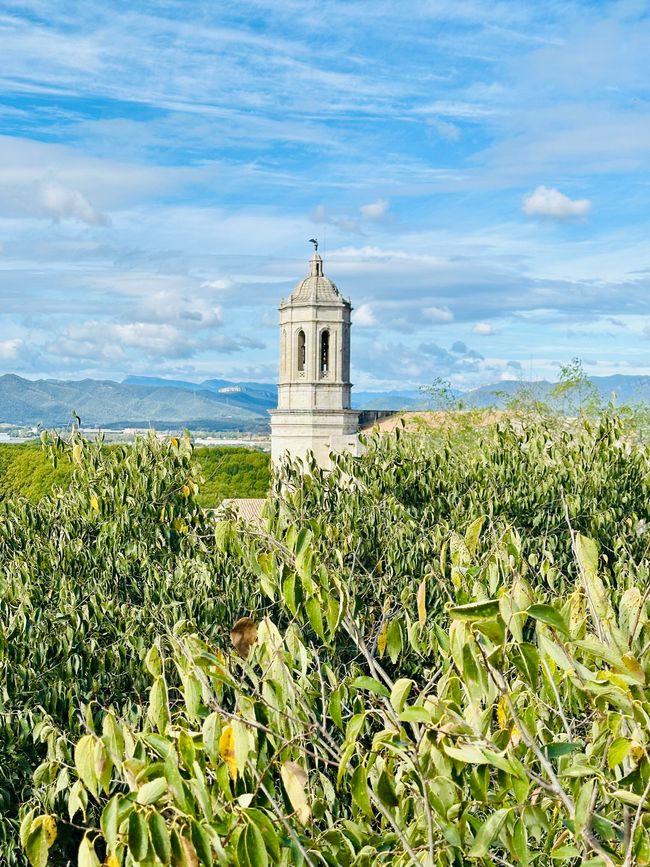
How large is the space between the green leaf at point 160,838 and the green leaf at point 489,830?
107 centimetres

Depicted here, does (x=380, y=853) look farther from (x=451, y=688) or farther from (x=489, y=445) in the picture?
(x=489, y=445)

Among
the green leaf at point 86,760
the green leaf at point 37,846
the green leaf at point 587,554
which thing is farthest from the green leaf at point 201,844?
the green leaf at point 587,554

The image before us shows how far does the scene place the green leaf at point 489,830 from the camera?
3.28 meters

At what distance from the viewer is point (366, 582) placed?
11445 mm

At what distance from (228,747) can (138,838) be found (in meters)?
0.56

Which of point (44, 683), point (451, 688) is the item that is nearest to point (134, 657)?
point (44, 683)

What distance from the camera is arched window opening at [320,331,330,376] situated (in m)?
50.8

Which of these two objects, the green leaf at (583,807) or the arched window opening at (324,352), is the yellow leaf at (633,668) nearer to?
the green leaf at (583,807)

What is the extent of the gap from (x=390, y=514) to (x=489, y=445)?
340 centimetres

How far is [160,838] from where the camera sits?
3.03 meters

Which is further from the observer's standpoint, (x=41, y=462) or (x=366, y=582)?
(x=41, y=462)

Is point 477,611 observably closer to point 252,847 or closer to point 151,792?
point 252,847

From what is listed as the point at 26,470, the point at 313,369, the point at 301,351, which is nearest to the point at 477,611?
the point at 26,470

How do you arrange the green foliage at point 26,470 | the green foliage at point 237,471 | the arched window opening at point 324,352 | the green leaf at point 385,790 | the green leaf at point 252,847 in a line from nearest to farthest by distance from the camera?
the green leaf at point 252,847
the green leaf at point 385,790
the green foliage at point 26,470
the green foliage at point 237,471
the arched window opening at point 324,352
